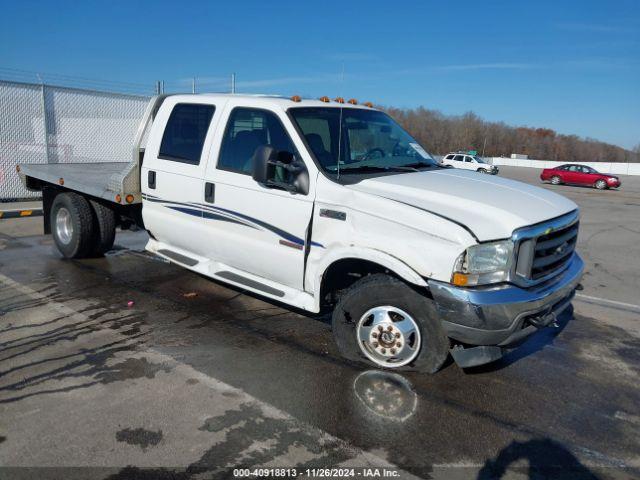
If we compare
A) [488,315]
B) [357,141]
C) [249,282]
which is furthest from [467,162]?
[488,315]

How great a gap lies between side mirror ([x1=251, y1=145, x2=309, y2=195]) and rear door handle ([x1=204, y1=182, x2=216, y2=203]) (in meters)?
0.77

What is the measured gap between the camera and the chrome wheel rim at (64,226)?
7.20m

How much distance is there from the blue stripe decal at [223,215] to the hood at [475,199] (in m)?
0.72

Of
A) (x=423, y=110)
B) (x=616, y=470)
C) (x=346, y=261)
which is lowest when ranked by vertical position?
(x=616, y=470)

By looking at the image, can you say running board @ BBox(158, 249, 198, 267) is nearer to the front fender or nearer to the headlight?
the front fender

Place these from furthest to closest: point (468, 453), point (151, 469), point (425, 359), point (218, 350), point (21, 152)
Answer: point (21, 152), point (218, 350), point (425, 359), point (468, 453), point (151, 469)

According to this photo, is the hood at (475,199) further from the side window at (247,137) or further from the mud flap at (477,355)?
the side window at (247,137)

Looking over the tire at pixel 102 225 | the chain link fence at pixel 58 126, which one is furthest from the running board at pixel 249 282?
the chain link fence at pixel 58 126

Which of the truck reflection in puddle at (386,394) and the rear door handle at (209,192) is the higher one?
the rear door handle at (209,192)

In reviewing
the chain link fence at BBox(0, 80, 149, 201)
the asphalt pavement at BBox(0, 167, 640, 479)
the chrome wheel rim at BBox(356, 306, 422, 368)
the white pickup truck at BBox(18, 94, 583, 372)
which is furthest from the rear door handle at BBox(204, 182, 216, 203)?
the chain link fence at BBox(0, 80, 149, 201)

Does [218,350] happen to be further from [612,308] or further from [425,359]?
[612,308]

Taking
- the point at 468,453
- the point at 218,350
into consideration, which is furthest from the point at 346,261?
the point at 468,453

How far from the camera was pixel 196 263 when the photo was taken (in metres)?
5.45

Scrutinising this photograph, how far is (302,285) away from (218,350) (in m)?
0.89
